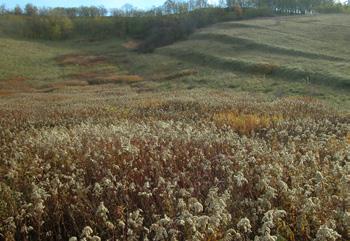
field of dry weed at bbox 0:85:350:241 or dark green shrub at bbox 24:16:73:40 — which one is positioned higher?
dark green shrub at bbox 24:16:73:40

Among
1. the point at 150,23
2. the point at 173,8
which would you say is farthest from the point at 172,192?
the point at 173,8

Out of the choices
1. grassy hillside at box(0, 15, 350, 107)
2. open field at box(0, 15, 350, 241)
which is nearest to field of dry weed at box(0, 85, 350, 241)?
open field at box(0, 15, 350, 241)

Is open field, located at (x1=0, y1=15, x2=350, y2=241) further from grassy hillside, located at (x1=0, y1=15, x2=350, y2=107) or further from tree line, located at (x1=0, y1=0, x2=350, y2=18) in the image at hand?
tree line, located at (x1=0, y1=0, x2=350, y2=18)

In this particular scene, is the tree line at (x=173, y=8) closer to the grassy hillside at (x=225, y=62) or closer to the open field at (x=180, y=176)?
the grassy hillside at (x=225, y=62)

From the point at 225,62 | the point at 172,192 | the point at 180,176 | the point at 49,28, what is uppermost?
the point at 49,28

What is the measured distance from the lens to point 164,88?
42.3m

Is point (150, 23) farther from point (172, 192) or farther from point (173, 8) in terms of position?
point (172, 192)

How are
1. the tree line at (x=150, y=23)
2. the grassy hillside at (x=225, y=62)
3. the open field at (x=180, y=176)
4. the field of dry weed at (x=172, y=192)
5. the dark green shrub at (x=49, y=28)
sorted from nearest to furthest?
the field of dry weed at (x=172, y=192)
the open field at (x=180, y=176)
the grassy hillside at (x=225, y=62)
the tree line at (x=150, y=23)
the dark green shrub at (x=49, y=28)

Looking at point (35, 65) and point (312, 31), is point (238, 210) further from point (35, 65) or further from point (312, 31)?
point (35, 65)

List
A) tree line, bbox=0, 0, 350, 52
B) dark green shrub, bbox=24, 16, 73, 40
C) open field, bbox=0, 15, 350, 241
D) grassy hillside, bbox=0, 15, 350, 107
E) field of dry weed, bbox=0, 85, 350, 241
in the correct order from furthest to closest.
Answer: dark green shrub, bbox=24, 16, 73, 40
tree line, bbox=0, 0, 350, 52
grassy hillside, bbox=0, 15, 350, 107
open field, bbox=0, 15, 350, 241
field of dry weed, bbox=0, 85, 350, 241

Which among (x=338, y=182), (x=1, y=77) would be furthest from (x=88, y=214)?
(x=1, y=77)

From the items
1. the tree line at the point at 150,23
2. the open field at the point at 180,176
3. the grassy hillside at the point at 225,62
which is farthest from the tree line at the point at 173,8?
the open field at the point at 180,176

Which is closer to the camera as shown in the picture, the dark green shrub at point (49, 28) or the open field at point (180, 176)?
the open field at point (180, 176)

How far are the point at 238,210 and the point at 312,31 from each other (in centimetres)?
6904
